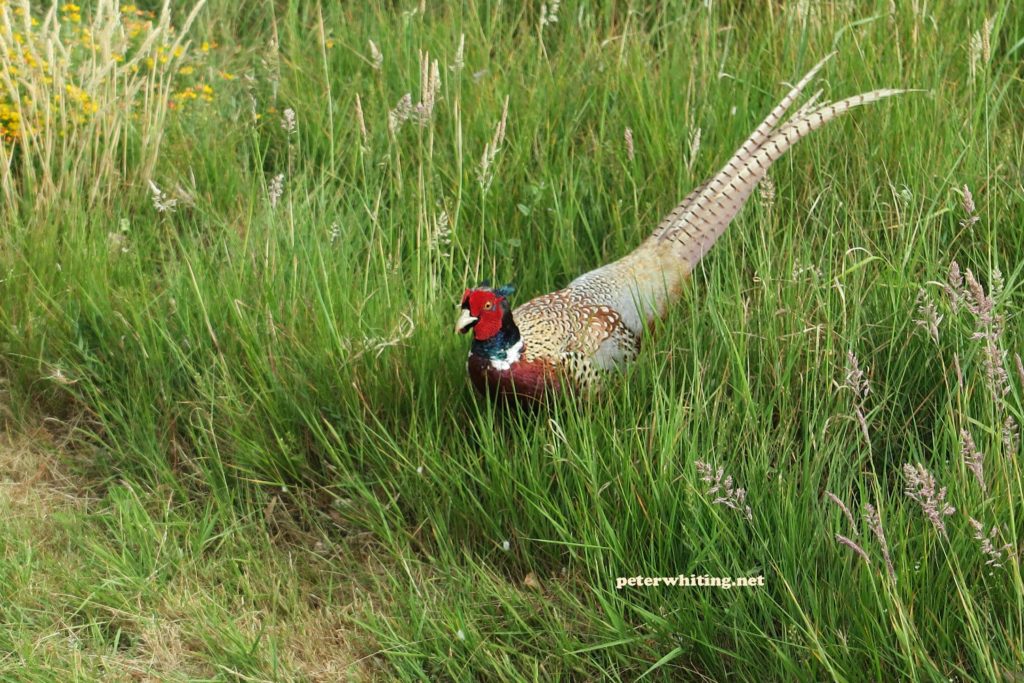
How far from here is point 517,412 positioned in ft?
9.41

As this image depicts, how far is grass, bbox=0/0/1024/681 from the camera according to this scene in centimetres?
235

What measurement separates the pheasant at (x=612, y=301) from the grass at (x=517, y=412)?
0.09 meters

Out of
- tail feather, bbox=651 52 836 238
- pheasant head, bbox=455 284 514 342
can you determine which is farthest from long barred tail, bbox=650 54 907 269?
pheasant head, bbox=455 284 514 342

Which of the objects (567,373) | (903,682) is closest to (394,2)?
(567,373)

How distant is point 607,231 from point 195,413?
134cm

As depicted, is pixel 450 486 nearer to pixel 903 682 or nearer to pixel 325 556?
pixel 325 556

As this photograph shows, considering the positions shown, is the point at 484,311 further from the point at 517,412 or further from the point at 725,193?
the point at 725,193

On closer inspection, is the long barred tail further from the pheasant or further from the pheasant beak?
the pheasant beak

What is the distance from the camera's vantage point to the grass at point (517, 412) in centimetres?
235

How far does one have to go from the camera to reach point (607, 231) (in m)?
3.64

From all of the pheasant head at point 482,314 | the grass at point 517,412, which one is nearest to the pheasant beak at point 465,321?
the pheasant head at point 482,314

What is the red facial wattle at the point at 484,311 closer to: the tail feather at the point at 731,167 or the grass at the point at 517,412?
the grass at the point at 517,412

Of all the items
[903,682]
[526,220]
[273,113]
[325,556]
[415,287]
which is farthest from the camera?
[273,113]

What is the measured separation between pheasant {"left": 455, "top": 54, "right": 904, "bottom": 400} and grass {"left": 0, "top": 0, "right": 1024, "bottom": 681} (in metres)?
0.09
